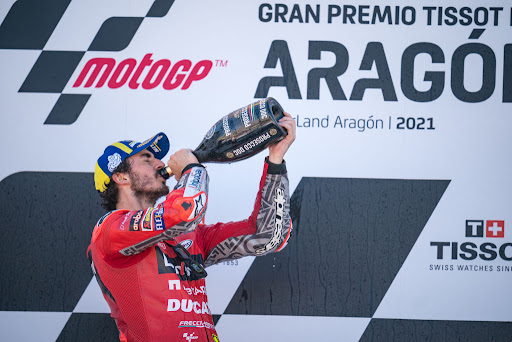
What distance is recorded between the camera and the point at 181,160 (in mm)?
1824

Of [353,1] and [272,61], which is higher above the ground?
[353,1]

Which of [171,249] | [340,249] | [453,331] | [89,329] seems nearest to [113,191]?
[171,249]

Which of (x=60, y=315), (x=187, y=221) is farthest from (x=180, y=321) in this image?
(x=60, y=315)

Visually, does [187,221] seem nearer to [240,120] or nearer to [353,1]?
[240,120]

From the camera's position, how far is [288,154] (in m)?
2.30

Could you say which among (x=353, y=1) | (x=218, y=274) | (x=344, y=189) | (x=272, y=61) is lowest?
(x=218, y=274)

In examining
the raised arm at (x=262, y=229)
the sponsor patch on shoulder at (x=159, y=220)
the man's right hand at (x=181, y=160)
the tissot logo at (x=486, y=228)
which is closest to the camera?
the sponsor patch on shoulder at (x=159, y=220)

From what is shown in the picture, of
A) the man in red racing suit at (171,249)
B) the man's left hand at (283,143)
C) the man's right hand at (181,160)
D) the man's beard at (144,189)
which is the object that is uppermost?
the man's left hand at (283,143)

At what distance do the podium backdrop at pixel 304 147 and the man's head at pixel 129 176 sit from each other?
0.34 meters

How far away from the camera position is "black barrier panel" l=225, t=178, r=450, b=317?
229cm

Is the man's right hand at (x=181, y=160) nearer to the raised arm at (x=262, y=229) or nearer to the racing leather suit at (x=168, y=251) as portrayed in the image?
the racing leather suit at (x=168, y=251)

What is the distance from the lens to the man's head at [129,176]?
6.39ft

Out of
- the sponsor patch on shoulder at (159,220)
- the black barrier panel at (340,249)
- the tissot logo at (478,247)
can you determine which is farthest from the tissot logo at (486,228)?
the sponsor patch on shoulder at (159,220)

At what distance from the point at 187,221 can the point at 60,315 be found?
94 cm
